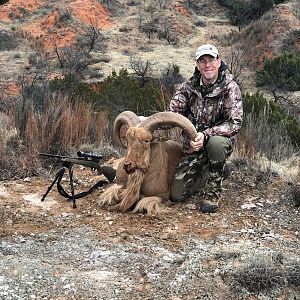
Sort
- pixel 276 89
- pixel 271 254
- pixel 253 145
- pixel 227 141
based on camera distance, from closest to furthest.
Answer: pixel 271 254 < pixel 227 141 < pixel 253 145 < pixel 276 89

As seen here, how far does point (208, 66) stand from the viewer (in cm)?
529

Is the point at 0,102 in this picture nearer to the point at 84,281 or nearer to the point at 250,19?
the point at 84,281

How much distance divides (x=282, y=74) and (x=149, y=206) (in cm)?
1436

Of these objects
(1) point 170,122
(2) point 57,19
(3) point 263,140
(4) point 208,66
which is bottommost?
(3) point 263,140

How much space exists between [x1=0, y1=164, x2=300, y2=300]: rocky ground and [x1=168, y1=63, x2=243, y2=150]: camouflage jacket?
30.4 inches

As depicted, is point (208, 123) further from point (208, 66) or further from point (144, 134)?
point (144, 134)

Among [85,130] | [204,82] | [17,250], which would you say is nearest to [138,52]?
[85,130]

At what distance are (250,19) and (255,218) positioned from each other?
23361mm

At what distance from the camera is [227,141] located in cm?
529

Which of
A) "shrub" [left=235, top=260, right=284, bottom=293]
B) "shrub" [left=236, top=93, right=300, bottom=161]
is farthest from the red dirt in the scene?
"shrub" [left=235, top=260, right=284, bottom=293]

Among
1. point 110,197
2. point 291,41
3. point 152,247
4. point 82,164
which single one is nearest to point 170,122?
point 110,197

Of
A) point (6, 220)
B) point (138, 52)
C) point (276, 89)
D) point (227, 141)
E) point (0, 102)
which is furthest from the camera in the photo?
point (138, 52)

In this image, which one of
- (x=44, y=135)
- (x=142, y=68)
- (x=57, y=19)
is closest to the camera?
(x=44, y=135)

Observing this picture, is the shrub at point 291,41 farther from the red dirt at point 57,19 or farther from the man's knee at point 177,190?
the man's knee at point 177,190
